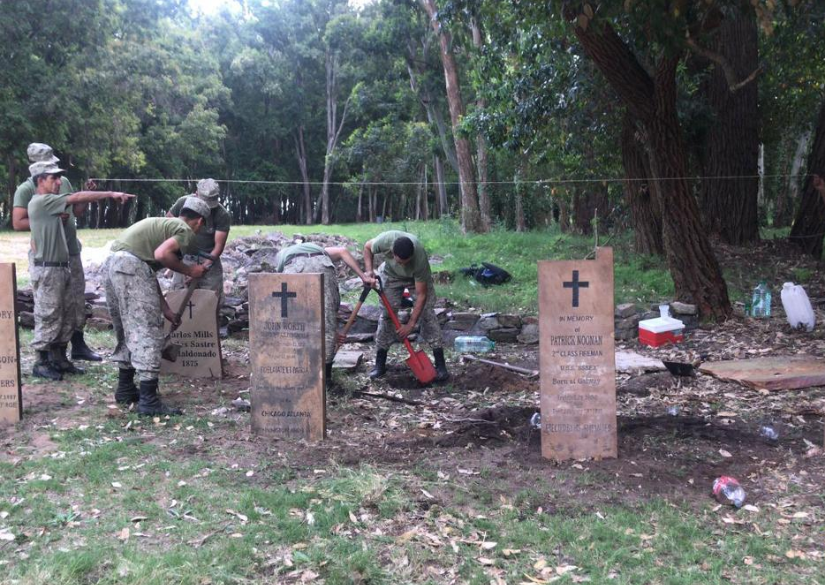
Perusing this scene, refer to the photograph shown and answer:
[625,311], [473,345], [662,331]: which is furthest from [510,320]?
[662,331]

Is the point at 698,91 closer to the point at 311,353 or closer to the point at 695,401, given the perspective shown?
the point at 695,401

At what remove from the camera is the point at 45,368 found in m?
6.73

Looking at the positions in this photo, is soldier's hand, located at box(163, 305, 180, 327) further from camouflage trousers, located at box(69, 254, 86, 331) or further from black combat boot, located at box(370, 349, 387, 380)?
black combat boot, located at box(370, 349, 387, 380)

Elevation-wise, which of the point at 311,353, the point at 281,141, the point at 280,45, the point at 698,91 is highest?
the point at 280,45

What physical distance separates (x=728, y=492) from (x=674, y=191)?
5.72m

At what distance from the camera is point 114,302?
5918 millimetres

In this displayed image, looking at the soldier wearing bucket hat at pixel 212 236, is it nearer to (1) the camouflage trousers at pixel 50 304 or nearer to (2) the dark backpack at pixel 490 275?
(1) the camouflage trousers at pixel 50 304

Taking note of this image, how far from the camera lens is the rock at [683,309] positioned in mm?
9438

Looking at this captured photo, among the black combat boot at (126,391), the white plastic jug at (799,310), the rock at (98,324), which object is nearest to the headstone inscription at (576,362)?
the black combat boot at (126,391)

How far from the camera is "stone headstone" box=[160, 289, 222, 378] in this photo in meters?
7.17

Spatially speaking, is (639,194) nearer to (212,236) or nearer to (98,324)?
(212,236)

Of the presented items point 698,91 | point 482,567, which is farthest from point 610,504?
point 698,91

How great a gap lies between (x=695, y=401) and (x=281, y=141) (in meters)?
42.0

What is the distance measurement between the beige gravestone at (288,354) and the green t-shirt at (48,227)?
2.26 metres
